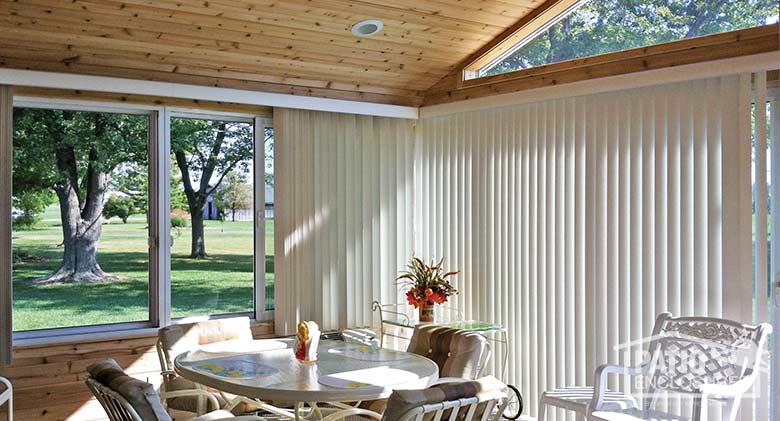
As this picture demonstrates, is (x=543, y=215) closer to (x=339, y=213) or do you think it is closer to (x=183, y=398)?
(x=339, y=213)

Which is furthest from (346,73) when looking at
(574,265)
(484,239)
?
(574,265)

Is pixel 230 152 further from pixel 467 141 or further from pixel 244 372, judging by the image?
pixel 244 372

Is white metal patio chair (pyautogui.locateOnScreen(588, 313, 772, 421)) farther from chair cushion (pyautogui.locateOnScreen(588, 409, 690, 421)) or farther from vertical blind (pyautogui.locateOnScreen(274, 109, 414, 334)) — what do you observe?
vertical blind (pyautogui.locateOnScreen(274, 109, 414, 334))

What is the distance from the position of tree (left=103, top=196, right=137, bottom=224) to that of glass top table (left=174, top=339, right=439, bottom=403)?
1.49 metres

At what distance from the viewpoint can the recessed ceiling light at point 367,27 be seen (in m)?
4.97

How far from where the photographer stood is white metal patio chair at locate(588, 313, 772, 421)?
148 inches

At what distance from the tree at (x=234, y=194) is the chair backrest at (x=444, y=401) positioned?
2972mm

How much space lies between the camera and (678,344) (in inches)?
163

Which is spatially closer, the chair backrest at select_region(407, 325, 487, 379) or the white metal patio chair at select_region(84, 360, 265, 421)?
the white metal patio chair at select_region(84, 360, 265, 421)

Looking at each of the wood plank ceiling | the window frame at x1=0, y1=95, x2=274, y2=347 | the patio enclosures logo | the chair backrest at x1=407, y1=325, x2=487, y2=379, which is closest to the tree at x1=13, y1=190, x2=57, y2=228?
the window frame at x1=0, y1=95, x2=274, y2=347

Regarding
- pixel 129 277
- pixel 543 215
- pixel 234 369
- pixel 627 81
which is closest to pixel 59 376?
pixel 129 277

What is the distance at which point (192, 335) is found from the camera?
14.4ft

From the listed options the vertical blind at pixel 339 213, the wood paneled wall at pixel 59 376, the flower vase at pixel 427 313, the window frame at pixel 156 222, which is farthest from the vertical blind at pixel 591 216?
the wood paneled wall at pixel 59 376

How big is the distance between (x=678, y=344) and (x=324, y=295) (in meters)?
2.63
